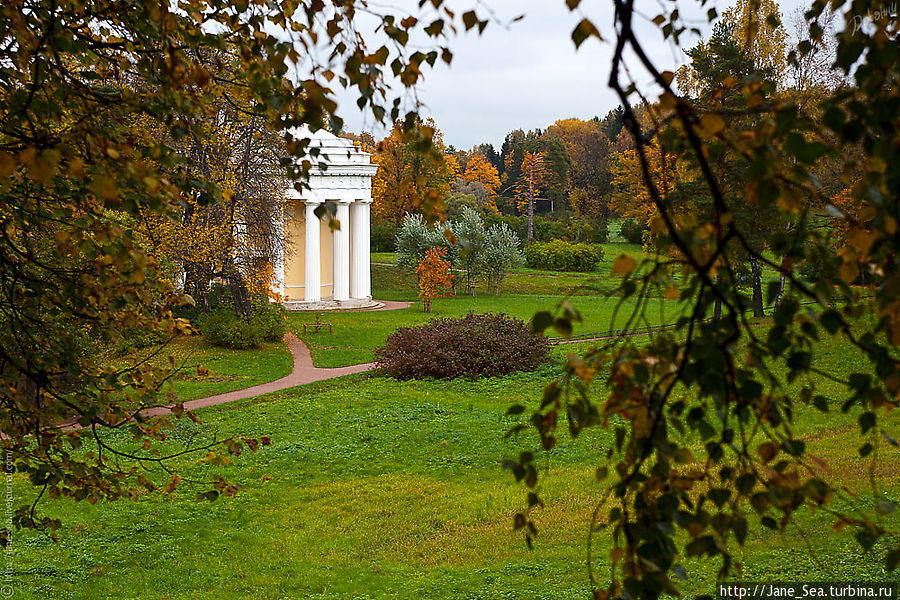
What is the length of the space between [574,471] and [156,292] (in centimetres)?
632

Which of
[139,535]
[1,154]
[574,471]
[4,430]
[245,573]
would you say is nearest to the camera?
[1,154]

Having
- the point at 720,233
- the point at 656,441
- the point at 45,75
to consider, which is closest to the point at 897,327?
the point at 720,233

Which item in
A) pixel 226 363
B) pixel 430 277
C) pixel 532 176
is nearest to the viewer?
pixel 226 363

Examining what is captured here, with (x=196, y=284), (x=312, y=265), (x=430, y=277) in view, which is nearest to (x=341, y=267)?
(x=312, y=265)

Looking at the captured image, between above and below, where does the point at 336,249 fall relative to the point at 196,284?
above

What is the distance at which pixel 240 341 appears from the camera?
2039 cm

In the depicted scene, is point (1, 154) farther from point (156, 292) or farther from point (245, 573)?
point (245, 573)

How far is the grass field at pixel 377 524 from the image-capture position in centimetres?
572

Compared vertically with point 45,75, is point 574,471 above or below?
below

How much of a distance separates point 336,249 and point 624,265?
31.3 m

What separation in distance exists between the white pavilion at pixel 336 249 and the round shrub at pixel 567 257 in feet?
45.8

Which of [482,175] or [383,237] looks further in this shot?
[482,175]

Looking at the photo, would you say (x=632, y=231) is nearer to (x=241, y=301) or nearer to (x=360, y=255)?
(x=241, y=301)

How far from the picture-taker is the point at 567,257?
142ft
